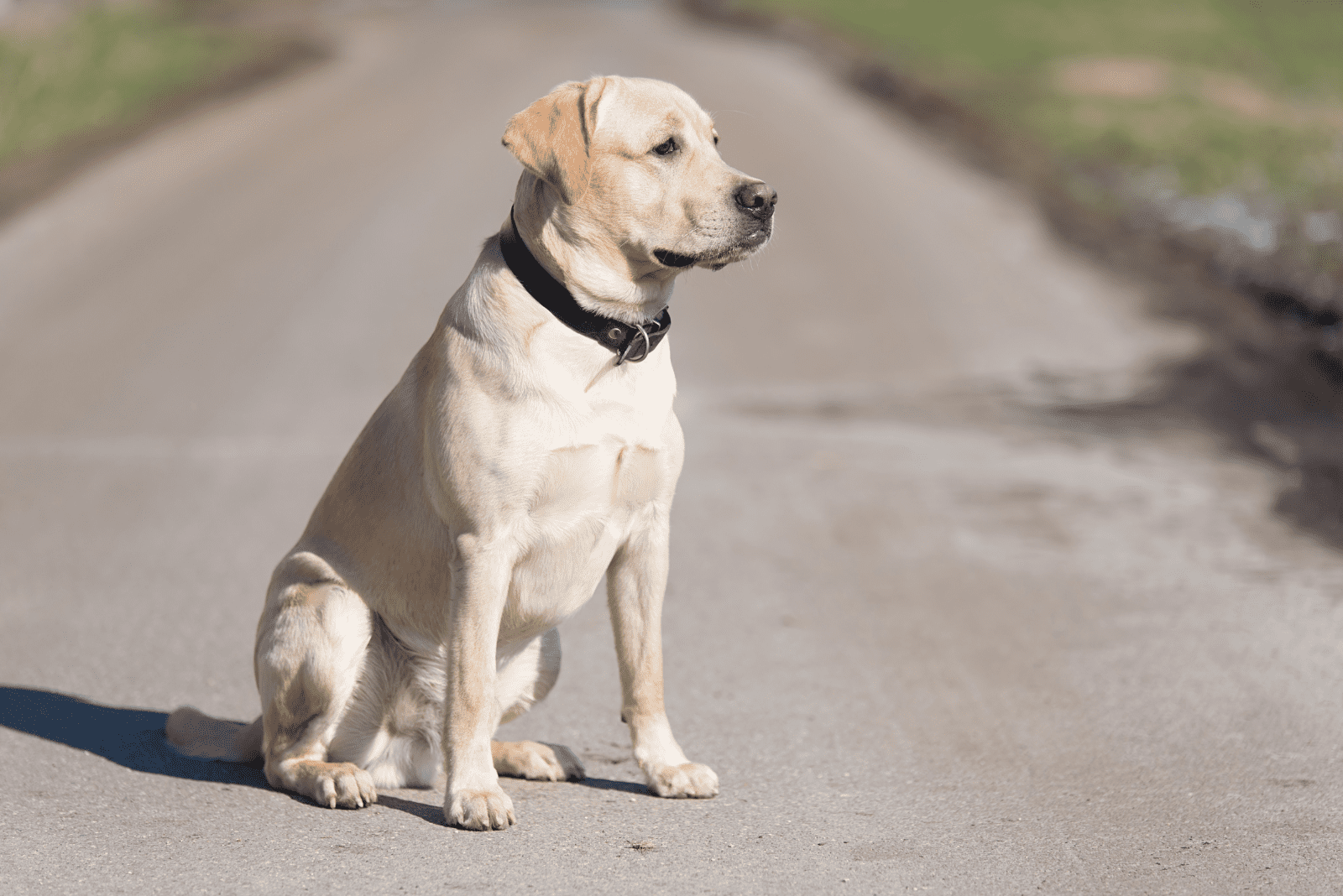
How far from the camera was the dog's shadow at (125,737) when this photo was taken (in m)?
4.06

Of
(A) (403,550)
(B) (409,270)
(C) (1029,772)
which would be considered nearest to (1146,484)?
(C) (1029,772)

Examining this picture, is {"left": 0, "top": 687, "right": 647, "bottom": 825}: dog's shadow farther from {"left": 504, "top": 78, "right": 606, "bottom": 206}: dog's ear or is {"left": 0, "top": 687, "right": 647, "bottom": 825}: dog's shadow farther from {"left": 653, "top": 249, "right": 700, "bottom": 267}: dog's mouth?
{"left": 504, "top": 78, "right": 606, "bottom": 206}: dog's ear

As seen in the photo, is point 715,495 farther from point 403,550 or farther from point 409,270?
point 409,270

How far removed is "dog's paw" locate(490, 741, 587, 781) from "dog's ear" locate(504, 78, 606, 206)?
1614 millimetres

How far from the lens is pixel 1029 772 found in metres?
4.29

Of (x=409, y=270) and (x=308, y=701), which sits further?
(x=409, y=270)

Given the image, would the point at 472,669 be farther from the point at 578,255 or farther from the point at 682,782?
the point at 578,255

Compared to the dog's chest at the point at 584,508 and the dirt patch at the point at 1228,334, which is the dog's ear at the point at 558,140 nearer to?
the dog's chest at the point at 584,508

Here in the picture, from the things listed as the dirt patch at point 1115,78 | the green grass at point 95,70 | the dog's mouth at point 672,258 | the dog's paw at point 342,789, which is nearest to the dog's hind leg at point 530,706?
the dog's paw at point 342,789

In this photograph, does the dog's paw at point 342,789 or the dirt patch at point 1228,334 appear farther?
the dirt patch at point 1228,334

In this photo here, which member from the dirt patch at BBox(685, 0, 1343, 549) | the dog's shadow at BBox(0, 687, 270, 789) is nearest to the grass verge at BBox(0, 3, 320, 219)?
the dirt patch at BBox(685, 0, 1343, 549)

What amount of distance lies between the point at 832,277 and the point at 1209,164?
600 centimetres

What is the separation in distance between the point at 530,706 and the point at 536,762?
0.58 feet

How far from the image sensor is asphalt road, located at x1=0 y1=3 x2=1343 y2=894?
3623 mm
